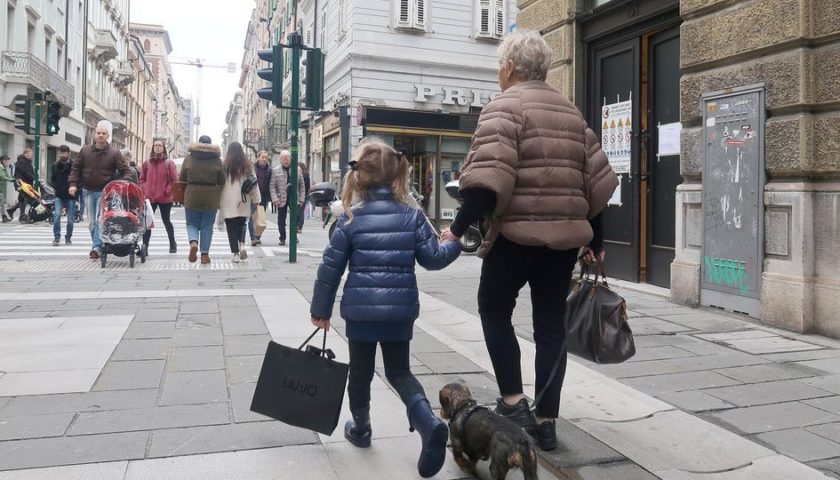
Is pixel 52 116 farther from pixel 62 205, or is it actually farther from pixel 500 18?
pixel 500 18

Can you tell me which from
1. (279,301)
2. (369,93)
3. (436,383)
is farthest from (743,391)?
(369,93)

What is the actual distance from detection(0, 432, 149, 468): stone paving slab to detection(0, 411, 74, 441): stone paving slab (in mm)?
74

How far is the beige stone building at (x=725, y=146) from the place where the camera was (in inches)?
212

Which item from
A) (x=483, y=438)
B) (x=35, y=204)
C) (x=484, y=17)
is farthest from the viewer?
(x=484, y=17)

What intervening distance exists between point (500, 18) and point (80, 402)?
75.1 feet

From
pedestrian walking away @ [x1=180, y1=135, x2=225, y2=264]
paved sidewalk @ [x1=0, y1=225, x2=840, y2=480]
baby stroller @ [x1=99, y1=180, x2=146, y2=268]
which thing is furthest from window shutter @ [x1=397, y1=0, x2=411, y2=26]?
paved sidewalk @ [x1=0, y1=225, x2=840, y2=480]

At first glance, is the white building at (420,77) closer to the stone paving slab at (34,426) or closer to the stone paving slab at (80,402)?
the stone paving slab at (80,402)

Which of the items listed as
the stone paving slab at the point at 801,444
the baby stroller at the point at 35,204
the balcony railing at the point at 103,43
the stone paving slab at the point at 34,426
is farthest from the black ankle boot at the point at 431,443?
the balcony railing at the point at 103,43

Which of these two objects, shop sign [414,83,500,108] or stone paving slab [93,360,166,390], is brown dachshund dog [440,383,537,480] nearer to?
stone paving slab [93,360,166,390]

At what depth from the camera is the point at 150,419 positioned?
3.35 metres

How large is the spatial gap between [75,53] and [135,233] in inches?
1283

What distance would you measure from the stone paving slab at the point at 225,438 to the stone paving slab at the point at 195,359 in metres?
1.09

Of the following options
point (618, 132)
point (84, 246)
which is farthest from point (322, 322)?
point (84, 246)

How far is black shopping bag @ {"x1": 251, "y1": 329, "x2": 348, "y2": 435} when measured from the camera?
2863 mm
